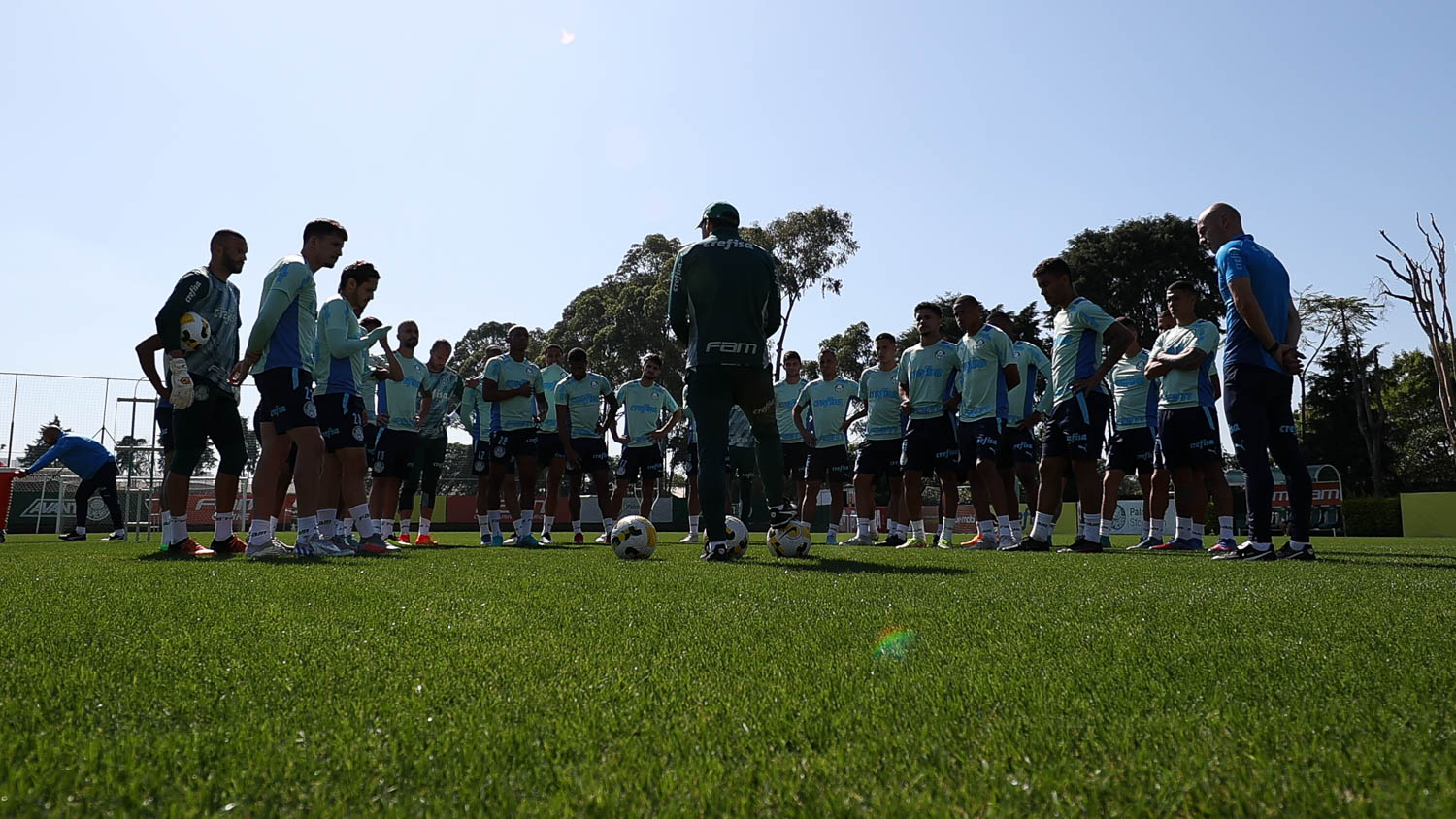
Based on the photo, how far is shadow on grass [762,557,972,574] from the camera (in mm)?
4379

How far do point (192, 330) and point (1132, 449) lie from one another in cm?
815

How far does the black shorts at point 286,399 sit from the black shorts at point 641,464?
5509 mm

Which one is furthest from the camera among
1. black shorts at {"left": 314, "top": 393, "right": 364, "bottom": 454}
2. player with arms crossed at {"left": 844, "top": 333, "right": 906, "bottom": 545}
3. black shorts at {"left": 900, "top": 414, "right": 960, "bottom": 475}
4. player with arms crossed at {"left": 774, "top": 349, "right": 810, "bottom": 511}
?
player with arms crossed at {"left": 774, "top": 349, "right": 810, "bottom": 511}

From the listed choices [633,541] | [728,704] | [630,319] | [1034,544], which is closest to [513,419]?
[633,541]

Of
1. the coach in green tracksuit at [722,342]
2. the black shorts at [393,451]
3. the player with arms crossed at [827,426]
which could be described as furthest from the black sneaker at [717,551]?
the player with arms crossed at [827,426]

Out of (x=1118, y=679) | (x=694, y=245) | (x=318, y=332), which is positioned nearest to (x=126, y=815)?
(x=1118, y=679)

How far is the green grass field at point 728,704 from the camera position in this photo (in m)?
1.15

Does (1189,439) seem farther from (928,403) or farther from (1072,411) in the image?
(928,403)

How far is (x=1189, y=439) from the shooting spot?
733 cm

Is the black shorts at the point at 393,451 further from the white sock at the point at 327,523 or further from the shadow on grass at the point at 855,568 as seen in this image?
the shadow on grass at the point at 855,568

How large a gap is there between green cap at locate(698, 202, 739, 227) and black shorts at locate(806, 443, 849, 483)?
596cm

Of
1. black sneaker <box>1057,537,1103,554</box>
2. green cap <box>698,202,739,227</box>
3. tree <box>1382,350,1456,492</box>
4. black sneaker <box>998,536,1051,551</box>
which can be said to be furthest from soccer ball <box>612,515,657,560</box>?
tree <box>1382,350,1456,492</box>

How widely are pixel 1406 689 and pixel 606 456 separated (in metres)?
9.86

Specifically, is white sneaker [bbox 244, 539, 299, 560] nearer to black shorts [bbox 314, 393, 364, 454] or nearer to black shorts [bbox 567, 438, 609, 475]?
black shorts [bbox 314, 393, 364, 454]
